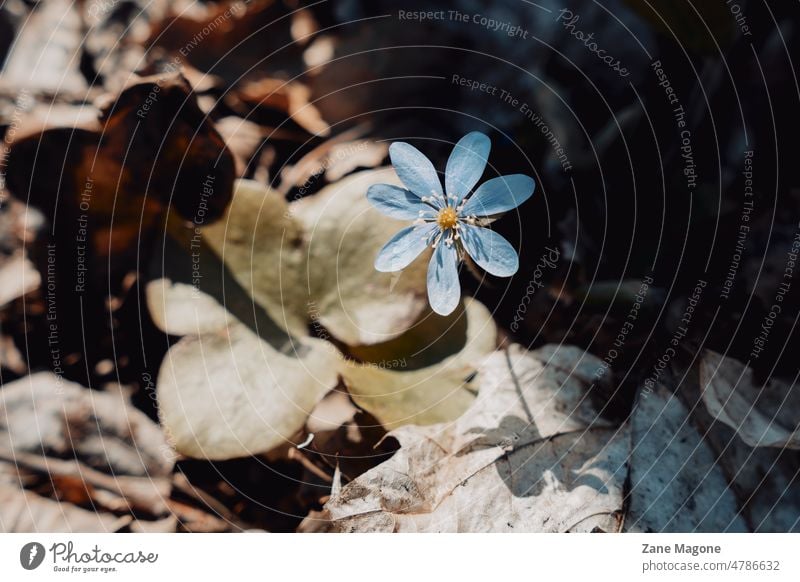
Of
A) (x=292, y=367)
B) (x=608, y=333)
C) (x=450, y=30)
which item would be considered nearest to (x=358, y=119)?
(x=450, y=30)

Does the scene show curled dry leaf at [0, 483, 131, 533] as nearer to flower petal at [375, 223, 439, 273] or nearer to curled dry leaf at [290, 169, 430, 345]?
curled dry leaf at [290, 169, 430, 345]

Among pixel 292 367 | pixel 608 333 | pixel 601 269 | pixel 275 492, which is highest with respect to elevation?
pixel 601 269

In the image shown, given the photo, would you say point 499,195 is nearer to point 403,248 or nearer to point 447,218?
point 447,218

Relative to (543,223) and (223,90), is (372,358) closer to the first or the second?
(543,223)

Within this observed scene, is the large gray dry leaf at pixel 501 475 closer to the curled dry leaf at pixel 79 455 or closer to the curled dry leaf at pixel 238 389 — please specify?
the curled dry leaf at pixel 238 389

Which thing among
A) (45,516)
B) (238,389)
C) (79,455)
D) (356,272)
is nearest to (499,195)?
(356,272)
